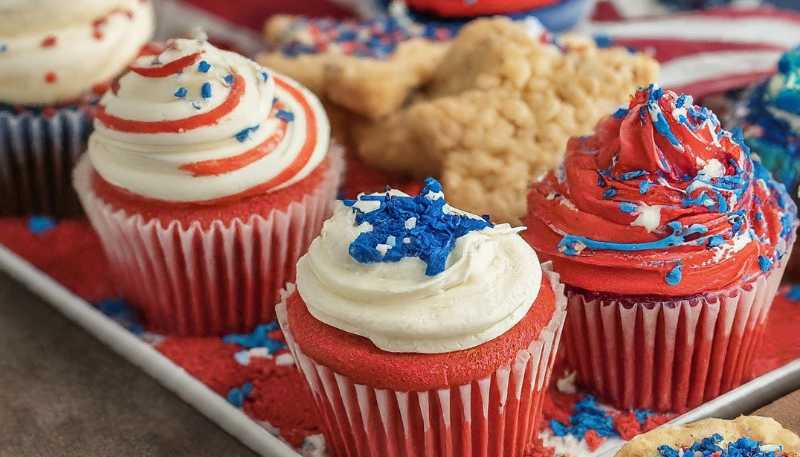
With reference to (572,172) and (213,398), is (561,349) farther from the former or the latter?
(213,398)

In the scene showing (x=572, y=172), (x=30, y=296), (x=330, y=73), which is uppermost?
(x=572, y=172)

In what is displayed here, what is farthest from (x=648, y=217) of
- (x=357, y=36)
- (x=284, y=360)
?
(x=357, y=36)

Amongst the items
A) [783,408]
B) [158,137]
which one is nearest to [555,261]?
[783,408]

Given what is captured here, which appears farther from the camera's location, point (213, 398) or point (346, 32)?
point (346, 32)

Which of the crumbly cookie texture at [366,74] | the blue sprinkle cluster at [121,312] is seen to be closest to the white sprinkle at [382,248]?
the blue sprinkle cluster at [121,312]

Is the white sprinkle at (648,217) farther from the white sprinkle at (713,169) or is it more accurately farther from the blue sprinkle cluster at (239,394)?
the blue sprinkle cluster at (239,394)

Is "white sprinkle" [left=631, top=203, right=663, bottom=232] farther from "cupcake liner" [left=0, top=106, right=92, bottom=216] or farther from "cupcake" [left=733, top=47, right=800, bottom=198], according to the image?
"cupcake liner" [left=0, top=106, right=92, bottom=216]

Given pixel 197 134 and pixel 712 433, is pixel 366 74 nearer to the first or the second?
pixel 197 134
